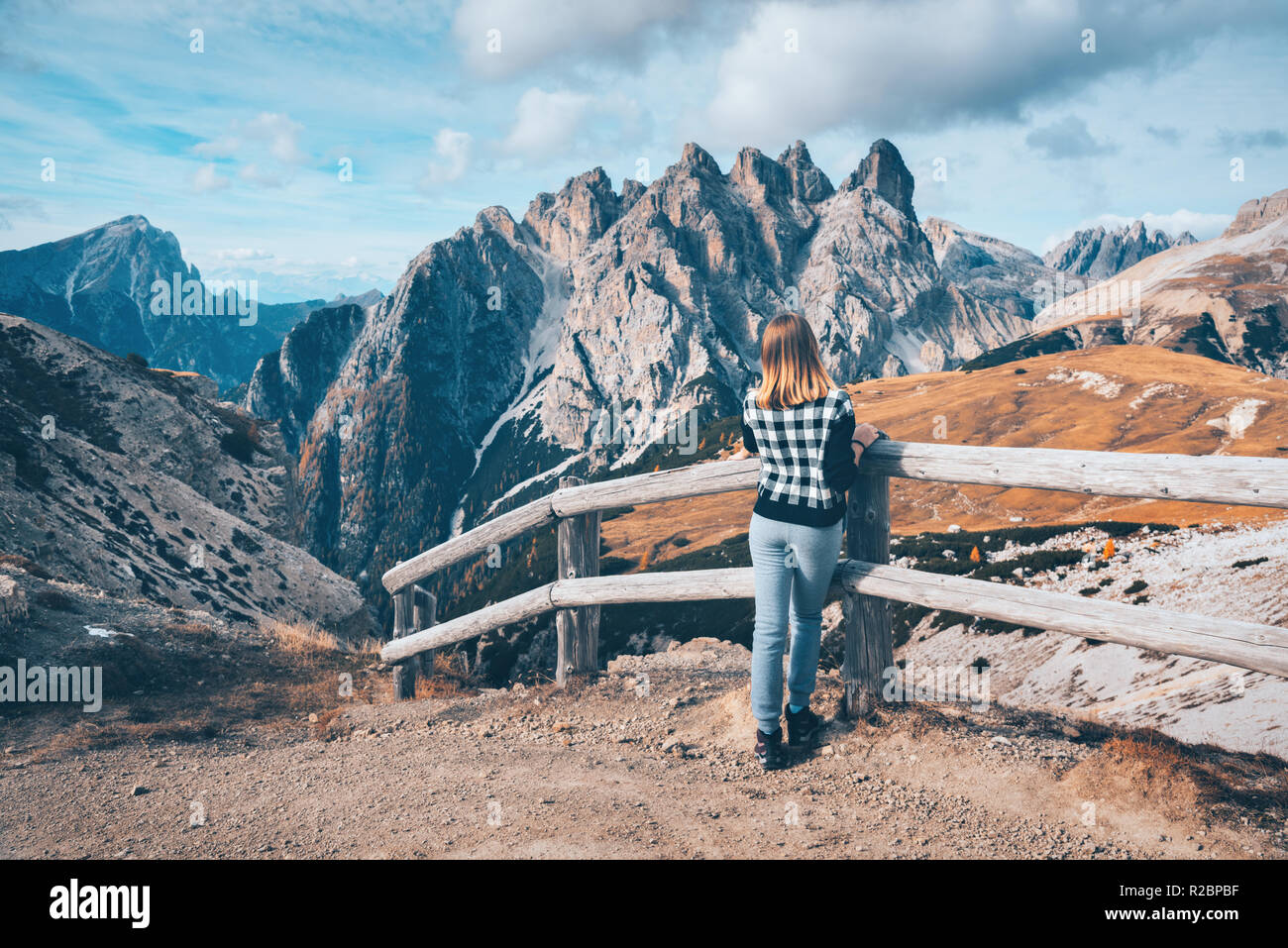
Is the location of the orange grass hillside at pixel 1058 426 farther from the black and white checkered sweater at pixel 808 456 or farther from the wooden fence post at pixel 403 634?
the wooden fence post at pixel 403 634

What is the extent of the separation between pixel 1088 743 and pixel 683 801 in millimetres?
3133

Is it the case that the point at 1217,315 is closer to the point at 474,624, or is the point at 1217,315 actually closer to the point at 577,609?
the point at 577,609

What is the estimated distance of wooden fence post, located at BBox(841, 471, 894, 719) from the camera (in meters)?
5.89

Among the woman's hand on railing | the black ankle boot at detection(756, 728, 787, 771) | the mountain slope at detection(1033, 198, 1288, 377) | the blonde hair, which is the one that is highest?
the mountain slope at detection(1033, 198, 1288, 377)

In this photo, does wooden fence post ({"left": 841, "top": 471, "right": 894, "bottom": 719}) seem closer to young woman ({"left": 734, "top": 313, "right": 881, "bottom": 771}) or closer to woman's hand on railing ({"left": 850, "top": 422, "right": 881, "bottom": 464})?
woman's hand on railing ({"left": 850, "top": 422, "right": 881, "bottom": 464})

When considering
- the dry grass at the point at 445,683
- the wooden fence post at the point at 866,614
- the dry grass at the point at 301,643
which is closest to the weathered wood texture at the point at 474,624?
the dry grass at the point at 445,683

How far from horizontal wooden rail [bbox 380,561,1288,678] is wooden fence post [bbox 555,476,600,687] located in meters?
0.23

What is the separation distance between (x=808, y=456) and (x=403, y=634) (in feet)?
21.9

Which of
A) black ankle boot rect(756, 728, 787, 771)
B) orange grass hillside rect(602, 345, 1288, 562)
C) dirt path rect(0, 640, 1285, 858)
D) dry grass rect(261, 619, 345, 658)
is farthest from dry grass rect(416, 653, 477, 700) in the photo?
orange grass hillside rect(602, 345, 1288, 562)

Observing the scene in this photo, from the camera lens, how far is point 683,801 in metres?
5.03

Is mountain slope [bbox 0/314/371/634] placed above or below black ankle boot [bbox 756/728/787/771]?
above

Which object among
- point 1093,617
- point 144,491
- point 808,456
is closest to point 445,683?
point 808,456
